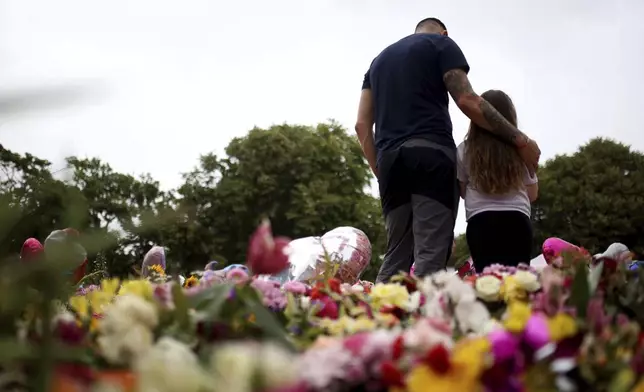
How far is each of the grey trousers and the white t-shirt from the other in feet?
0.38

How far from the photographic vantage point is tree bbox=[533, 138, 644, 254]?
2953cm

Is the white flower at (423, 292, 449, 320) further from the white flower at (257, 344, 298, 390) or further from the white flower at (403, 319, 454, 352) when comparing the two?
the white flower at (257, 344, 298, 390)

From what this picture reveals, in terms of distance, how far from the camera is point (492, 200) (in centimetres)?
391

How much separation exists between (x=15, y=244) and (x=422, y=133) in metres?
3.00

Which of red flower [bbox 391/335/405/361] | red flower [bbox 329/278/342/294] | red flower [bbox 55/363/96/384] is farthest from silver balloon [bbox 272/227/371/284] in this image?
red flower [bbox 55/363/96/384]

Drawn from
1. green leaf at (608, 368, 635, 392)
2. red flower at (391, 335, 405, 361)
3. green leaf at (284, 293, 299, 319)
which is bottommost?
green leaf at (608, 368, 635, 392)

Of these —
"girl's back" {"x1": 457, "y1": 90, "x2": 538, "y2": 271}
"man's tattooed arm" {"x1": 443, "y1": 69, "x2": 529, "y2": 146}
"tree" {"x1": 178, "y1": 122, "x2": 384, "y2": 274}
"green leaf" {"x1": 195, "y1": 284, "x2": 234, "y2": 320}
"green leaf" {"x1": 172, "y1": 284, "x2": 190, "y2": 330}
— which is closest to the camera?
"green leaf" {"x1": 172, "y1": 284, "x2": 190, "y2": 330}

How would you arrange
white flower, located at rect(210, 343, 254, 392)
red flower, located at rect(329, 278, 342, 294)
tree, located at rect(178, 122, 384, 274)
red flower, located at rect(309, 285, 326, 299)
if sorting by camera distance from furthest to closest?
tree, located at rect(178, 122, 384, 274) → red flower, located at rect(329, 278, 342, 294) → red flower, located at rect(309, 285, 326, 299) → white flower, located at rect(210, 343, 254, 392)

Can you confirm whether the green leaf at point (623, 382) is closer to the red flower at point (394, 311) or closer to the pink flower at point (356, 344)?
the pink flower at point (356, 344)

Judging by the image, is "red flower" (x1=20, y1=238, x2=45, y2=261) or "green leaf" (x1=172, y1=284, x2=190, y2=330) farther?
"green leaf" (x1=172, y1=284, x2=190, y2=330)

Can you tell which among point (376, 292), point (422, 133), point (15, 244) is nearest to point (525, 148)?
point (422, 133)

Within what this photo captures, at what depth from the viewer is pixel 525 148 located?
12.9ft

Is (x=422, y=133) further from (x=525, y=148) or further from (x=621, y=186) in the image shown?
(x=621, y=186)

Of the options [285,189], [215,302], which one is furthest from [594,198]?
[215,302]
